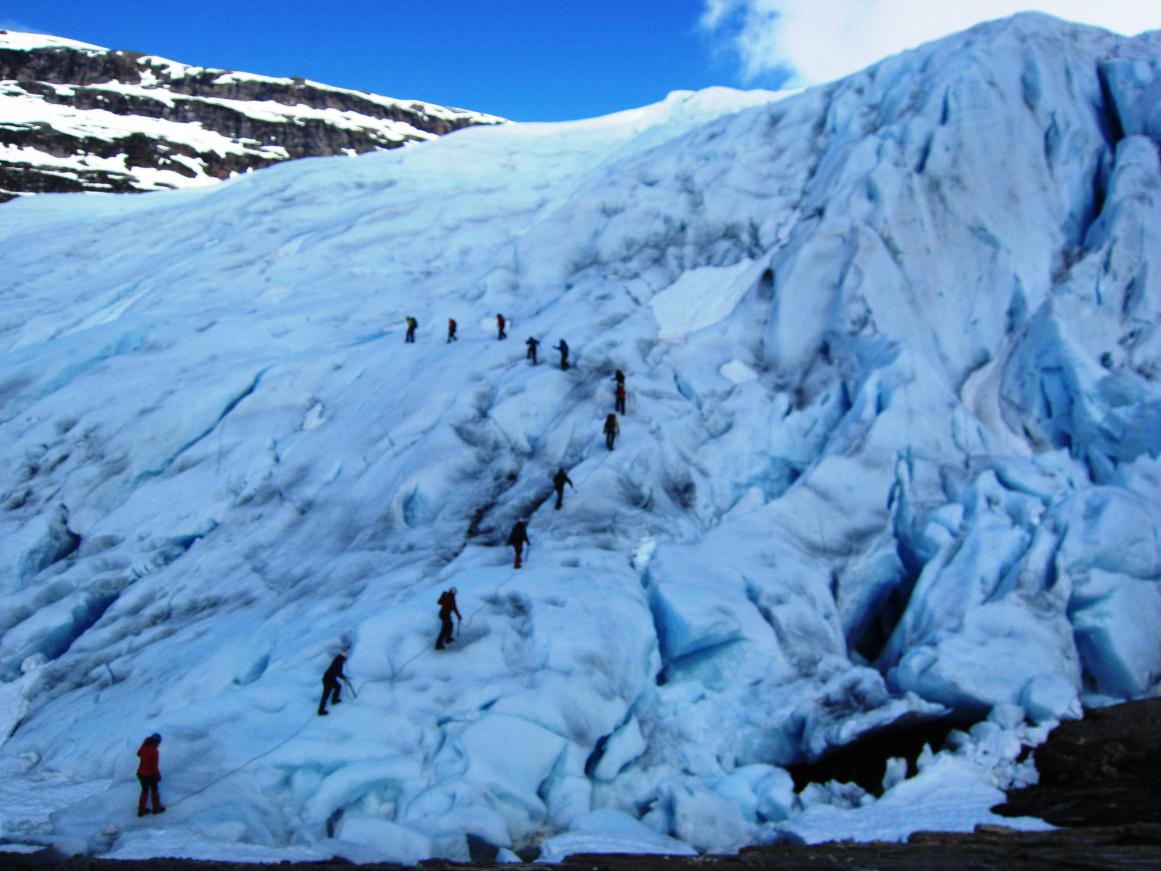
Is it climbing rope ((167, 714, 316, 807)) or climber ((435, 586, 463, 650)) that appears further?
climber ((435, 586, 463, 650))

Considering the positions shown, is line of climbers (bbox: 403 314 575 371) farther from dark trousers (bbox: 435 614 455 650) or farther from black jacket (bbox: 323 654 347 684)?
black jacket (bbox: 323 654 347 684)

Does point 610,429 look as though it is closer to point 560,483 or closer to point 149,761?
point 560,483

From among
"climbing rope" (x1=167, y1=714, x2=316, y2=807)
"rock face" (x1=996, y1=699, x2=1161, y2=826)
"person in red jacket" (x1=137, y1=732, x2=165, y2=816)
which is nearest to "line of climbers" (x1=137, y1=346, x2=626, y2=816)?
"person in red jacket" (x1=137, y1=732, x2=165, y2=816)

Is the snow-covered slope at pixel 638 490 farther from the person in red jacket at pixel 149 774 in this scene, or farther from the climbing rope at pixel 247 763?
the person in red jacket at pixel 149 774

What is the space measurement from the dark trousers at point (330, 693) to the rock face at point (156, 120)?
6585 cm

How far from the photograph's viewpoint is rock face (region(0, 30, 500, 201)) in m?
69.3

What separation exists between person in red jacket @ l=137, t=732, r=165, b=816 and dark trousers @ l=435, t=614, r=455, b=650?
433cm

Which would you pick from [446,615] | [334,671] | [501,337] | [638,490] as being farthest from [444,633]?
[501,337]

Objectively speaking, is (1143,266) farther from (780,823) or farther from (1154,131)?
(780,823)

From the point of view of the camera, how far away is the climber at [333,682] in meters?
12.2

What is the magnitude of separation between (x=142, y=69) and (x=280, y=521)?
10165cm

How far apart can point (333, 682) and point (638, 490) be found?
25.5 ft

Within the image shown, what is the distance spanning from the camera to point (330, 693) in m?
12.6

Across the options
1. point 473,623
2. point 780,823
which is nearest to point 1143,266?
point 780,823
